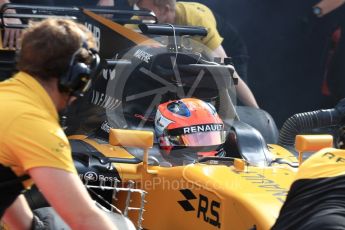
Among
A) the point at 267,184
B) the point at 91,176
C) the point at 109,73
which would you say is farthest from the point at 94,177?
the point at 109,73

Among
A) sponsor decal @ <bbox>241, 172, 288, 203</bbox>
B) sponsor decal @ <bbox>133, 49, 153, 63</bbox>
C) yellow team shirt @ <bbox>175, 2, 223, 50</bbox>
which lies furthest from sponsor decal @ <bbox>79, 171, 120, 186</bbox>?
yellow team shirt @ <bbox>175, 2, 223, 50</bbox>

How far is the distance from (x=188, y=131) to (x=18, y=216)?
182 cm

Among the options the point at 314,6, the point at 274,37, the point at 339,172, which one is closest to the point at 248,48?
the point at 274,37

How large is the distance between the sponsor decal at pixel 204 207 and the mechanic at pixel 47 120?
137 centimetres

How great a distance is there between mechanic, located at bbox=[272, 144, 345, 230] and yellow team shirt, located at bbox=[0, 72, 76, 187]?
0.75 meters

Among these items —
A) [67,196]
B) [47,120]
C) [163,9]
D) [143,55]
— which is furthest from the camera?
[163,9]

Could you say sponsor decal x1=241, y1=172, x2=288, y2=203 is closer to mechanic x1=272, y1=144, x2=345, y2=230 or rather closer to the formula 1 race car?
the formula 1 race car

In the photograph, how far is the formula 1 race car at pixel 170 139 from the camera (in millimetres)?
4332

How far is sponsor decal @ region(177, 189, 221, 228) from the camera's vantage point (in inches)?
167

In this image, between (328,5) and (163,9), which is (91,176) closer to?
(163,9)

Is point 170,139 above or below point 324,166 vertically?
below

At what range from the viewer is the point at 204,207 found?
14.3 feet

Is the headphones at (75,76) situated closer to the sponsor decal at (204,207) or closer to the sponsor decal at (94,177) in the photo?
the sponsor decal at (204,207)

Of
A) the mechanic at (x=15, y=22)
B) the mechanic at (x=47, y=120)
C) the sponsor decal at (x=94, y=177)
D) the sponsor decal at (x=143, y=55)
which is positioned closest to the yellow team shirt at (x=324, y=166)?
the mechanic at (x=47, y=120)
